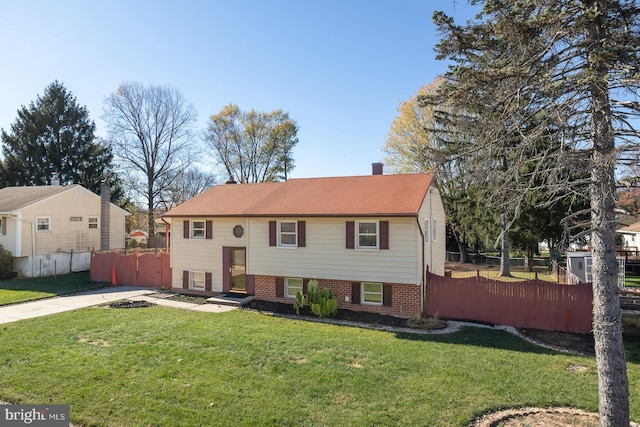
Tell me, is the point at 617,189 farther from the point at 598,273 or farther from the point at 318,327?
the point at 318,327

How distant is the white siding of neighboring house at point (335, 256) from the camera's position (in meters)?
13.5

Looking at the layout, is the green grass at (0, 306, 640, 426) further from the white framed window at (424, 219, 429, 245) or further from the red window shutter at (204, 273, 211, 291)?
the red window shutter at (204, 273, 211, 291)

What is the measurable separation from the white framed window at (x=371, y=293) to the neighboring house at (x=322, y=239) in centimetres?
4

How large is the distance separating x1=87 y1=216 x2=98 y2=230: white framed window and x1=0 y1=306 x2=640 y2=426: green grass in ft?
52.2

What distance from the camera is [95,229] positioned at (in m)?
26.6

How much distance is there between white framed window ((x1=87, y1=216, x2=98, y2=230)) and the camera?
86.1 feet

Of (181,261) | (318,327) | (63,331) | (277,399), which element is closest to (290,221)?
(318,327)

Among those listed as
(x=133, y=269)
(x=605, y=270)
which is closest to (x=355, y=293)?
(x=605, y=270)

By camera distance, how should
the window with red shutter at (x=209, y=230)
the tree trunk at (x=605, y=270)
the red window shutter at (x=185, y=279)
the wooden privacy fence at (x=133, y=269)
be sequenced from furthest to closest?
the wooden privacy fence at (x=133, y=269) < the red window shutter at (x=185, y=279) < the window with red shutter at (x=209, y=230) < the tree trunk at (x=605, y=270)

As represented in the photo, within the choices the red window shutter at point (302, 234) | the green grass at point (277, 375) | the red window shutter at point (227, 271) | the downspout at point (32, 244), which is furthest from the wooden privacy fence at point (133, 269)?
the red window shutter at point (302, 234)

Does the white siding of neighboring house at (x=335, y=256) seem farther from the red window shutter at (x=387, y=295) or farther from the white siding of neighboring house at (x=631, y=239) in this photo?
the white siding of neighboring house at (x=631, y=239)

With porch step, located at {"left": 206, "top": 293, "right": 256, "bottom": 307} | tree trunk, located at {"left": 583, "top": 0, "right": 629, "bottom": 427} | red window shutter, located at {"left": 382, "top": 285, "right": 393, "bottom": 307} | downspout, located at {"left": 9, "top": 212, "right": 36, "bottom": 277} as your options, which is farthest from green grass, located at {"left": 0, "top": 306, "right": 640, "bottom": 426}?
downspout, located at {"left": 9, "top": 212, "right": 36, "bottom": 277}

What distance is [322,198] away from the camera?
1596 centimetres

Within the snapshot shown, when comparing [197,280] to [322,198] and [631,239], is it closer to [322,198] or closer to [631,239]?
[322,198]
